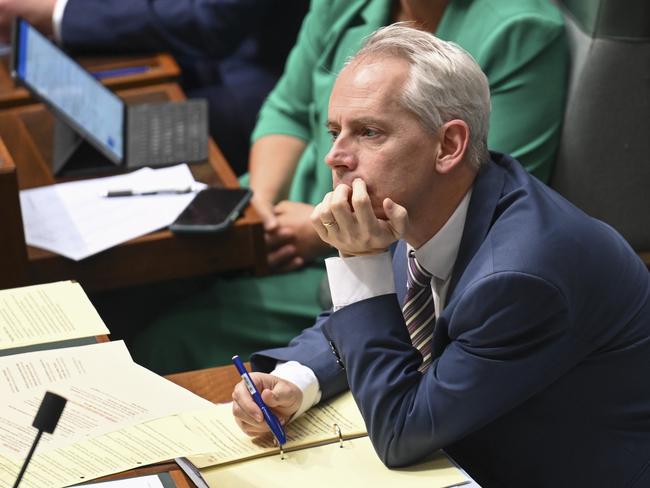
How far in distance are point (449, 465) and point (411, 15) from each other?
1.13 m

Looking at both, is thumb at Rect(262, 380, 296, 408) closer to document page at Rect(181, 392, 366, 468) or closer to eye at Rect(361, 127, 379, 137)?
document page at Rect(181, 392, 366, 468)

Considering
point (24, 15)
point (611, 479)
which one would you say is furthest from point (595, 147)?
point (24, 15)

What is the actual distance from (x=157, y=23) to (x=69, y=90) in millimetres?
505

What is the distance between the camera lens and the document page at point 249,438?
4.48 ft

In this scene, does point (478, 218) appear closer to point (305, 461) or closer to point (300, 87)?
point (305, 461)

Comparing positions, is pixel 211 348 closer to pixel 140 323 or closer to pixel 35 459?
pixel 140 323

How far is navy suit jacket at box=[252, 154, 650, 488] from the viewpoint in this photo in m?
1.31

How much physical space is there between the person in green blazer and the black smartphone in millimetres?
190

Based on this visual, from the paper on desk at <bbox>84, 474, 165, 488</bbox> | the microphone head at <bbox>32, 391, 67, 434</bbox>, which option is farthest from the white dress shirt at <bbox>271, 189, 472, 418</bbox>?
the microphone head at <bbox>32, 391, 67, 434</bbox>

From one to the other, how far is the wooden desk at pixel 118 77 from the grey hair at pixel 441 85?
4.49 feet

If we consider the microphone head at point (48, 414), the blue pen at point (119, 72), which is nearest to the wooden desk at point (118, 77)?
the blue pen at point (119, 72)

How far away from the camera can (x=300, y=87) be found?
2.56 meters

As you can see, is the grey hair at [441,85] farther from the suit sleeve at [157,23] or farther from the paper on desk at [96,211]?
the suit sleeve at [157,23]

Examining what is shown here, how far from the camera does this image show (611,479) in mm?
1425
